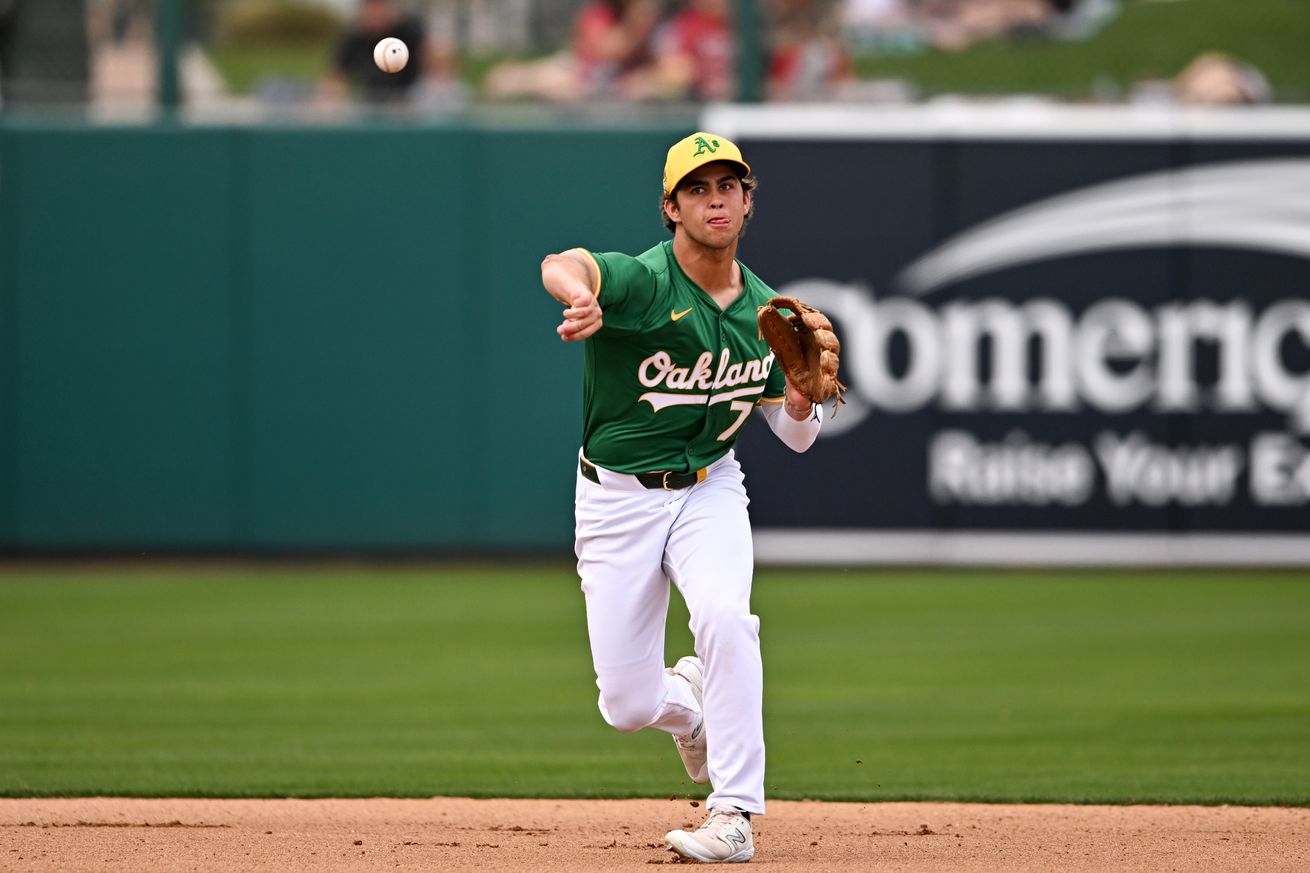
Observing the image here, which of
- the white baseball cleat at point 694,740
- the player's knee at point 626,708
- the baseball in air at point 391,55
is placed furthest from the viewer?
the baseball in air at point 391,55

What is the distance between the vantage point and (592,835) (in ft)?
17.5

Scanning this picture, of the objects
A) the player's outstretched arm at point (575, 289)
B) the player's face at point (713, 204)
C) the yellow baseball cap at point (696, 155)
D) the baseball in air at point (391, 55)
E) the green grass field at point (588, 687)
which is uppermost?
the baseball in air at point (391, 55)

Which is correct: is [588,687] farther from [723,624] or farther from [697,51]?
[697,51]

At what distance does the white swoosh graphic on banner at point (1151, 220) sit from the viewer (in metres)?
12.1

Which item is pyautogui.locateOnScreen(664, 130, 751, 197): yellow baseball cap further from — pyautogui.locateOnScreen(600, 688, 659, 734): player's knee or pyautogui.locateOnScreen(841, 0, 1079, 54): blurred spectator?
pyautogui.locateOnScreen(841, 0, 1079, 54): blurred spectator

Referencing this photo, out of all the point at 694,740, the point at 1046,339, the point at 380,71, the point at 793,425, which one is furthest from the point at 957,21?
the point at 694,740

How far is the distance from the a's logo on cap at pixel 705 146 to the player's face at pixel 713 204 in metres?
0.04

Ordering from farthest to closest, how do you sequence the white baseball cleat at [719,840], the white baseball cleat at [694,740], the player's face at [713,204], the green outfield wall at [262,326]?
the green outfield wall at [262,326] → the white baseball cleat at [694,740] → the player's face at [713,204] → the white baseball cleat at [719,840]

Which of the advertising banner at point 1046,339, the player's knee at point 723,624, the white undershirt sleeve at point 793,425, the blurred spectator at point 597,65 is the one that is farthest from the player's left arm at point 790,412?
the blurred spectator at point 597,65

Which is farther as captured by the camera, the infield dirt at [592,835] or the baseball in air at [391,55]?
the baseball in air at [391,55]

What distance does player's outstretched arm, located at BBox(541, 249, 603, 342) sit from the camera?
4.39 m

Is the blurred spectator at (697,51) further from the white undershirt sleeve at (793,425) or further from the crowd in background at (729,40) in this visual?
the white undershirt sleeve at (793,425)

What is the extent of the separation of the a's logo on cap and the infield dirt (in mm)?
1895

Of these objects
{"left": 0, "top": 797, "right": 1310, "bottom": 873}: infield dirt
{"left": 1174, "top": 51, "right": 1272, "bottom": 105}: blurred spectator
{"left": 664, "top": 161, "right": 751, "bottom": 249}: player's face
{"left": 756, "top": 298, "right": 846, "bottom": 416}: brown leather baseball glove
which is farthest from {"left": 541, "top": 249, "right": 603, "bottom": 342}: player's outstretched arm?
{"left": 1174, "top": 51, "right": 1272, "bottom": 105}: blurred spectator
